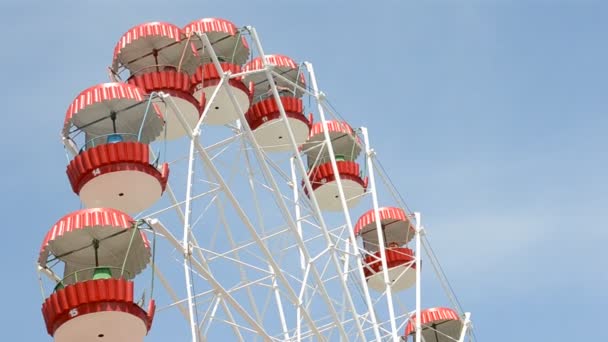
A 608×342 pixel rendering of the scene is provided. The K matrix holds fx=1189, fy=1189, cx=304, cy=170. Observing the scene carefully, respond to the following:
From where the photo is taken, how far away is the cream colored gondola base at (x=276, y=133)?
1230 inches

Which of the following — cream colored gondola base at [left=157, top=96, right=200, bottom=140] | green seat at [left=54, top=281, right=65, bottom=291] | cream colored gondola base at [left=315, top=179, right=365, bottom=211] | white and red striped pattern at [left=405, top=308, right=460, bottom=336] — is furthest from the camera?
cream colored gondola base at [left=315, top=179, right=365, bottom=211]

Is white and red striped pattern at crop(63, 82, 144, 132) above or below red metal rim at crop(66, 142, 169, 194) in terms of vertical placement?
above

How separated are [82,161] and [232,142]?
6311 mm

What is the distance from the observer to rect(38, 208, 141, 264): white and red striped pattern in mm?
20828

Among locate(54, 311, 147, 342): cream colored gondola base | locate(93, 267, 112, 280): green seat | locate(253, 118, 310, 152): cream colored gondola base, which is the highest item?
locate(253, 118, 310, 152): cream colored gondola base

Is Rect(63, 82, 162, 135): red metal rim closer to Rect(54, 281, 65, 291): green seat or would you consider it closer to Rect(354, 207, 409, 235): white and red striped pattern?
Rect(54, 281, 65, 291): green seat

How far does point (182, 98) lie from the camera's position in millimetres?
26516

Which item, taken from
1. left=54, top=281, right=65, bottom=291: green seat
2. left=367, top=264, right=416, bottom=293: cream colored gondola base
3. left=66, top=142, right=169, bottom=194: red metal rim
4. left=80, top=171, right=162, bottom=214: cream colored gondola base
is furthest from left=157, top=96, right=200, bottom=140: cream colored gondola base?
left=367, top=264, right=416, bottom=293: cream colored gondola base

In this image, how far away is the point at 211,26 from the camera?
1166 inches

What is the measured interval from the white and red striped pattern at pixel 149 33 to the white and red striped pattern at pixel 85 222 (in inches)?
291

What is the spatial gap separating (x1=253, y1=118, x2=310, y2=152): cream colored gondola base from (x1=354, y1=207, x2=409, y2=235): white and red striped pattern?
4075mm

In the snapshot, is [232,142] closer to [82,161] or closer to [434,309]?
[82,161]

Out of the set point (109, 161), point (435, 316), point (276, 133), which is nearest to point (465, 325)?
point (435, 316)

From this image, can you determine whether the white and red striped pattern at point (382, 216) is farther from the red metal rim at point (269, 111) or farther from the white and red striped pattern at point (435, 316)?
the red metal rim at point (269, 111)
